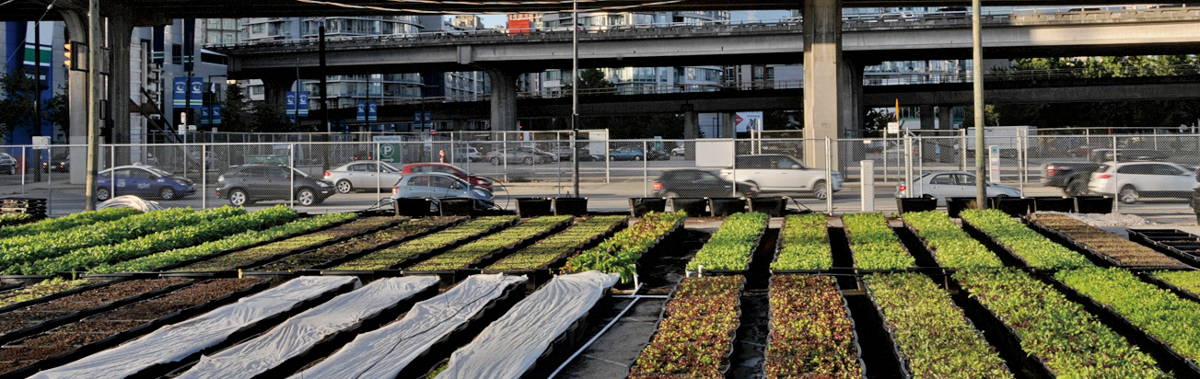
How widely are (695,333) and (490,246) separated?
8.61 metres

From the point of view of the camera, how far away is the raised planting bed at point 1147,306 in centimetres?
878

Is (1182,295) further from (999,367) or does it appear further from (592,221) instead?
(592,221)

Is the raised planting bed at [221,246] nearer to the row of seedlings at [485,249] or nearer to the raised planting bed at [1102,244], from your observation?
the row of seedlings at [485,249]

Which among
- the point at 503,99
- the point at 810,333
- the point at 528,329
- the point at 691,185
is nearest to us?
the point at 810,333

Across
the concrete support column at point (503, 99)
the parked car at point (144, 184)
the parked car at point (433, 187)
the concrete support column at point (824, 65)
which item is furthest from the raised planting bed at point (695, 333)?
the concrete support column at point (503, 99)

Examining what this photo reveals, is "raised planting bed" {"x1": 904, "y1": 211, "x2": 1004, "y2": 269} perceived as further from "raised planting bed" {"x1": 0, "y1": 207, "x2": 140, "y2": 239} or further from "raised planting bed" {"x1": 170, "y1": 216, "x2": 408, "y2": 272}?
"raised planting bed" {"x1": 0, "y1": 207, "x2": 140, "y2": 239}

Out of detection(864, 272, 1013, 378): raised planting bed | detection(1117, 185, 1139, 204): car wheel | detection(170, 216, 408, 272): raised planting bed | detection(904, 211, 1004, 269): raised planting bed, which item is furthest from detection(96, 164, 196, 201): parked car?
detection(1117, 185, 1139, 204): car wheel

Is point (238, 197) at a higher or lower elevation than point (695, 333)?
higher

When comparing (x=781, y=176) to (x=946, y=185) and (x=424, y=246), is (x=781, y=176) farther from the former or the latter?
(x=424, y=246)

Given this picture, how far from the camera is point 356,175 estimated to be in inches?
1468

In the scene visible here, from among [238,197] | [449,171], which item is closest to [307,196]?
[238,197]

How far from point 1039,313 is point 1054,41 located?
5411cm

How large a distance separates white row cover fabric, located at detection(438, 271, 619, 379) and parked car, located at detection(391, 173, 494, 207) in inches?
642

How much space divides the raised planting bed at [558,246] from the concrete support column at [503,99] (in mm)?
53162
